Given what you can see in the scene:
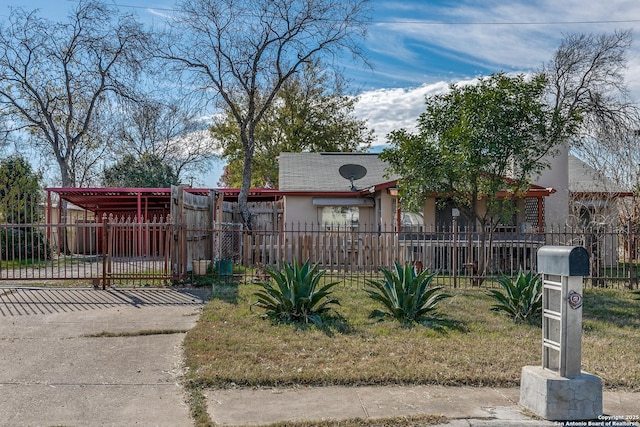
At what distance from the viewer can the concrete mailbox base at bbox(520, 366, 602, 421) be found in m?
5.15

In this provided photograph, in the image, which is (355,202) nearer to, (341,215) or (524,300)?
(341,215)

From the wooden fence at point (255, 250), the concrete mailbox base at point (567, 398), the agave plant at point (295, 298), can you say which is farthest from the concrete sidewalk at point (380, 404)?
the wooden fence at point (255, 250)

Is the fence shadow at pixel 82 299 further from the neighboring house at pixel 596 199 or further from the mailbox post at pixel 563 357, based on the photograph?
the neighboring house at pixel 596 199

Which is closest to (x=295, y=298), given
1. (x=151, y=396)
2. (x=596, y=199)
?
(x=151, y=396)

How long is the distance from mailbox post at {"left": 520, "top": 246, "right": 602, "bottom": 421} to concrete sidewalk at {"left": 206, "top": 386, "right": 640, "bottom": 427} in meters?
0.18

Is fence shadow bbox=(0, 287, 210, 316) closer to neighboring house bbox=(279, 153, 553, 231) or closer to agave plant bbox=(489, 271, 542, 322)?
agave plant bbox=(489, 271, 542, 322)

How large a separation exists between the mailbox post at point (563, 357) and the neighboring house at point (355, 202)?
1189 centimetres

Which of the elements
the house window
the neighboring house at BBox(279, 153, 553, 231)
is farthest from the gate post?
the house window

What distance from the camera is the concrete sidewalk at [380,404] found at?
511 cm

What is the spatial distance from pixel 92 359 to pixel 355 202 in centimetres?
1410

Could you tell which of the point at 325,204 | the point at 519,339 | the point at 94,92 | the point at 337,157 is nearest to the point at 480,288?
the point at 519,339

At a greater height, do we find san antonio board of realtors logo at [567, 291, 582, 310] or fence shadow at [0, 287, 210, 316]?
san antonio board of realtors logo at [567, 291, 582, 310]

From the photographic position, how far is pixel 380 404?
551 cm

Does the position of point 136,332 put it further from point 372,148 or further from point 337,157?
point 372,148
